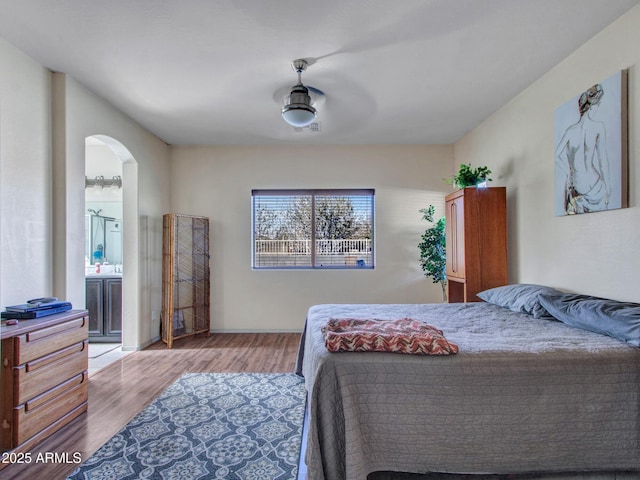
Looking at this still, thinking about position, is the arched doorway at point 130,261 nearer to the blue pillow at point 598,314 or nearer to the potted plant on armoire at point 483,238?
the potted plant on armoire at point 483,238

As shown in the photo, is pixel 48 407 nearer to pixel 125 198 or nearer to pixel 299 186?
pixel 125 198

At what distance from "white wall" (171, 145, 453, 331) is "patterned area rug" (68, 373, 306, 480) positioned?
1804 mm

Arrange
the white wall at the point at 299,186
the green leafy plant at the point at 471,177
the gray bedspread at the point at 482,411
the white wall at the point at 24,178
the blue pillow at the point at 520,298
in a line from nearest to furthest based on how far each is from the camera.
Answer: the gray bedspread at the point at 482,411, the white wall at the point at 24,178, the blue pillow at the point at 520,298, the green leafy plant at the point at 471,177, the white wall at the point at 299,186

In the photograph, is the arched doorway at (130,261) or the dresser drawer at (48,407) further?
the arched doorway at (130,261)

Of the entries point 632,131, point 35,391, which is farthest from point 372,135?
point 35,391

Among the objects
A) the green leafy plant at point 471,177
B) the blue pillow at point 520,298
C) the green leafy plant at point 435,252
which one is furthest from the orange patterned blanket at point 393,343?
the green leafy plant at point 435,252

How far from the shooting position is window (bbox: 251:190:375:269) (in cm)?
471

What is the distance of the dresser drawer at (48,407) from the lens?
76.5 inches

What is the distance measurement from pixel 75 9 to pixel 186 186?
2.83 metres

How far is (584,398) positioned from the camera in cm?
A: 151

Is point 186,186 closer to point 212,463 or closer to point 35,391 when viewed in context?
point 35,391

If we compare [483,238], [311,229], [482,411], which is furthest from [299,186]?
[482,411]

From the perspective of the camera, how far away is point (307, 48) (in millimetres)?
2354

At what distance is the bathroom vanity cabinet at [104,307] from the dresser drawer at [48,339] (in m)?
1.70
